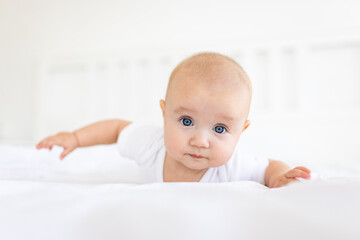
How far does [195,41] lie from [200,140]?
1.45 metres

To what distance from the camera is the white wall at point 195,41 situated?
5.60 feet

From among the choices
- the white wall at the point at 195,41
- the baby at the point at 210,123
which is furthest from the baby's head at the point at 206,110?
the white wall at the point at 195,41

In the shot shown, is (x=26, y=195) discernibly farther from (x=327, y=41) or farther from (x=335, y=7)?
(x=335, y=7)

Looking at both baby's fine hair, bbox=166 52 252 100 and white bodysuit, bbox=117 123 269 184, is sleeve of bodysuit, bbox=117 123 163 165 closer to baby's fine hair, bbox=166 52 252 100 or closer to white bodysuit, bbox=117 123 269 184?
white bodysuit, bbox=117 123 269 184

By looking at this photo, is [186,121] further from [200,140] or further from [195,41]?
[195,41]

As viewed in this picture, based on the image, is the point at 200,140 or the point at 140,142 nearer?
the point at 200,140

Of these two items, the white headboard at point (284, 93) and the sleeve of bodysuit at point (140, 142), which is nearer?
the sleeve of bodysuit at point (140, 142)

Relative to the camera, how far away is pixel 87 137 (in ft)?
3.00

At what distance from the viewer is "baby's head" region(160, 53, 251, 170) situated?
595 millimetres

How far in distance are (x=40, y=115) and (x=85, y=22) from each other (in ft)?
2.20

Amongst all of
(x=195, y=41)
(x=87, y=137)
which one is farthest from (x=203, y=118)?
(x=195, y=41)

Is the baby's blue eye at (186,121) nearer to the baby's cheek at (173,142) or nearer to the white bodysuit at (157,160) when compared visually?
the baby's cheek at (173,142)

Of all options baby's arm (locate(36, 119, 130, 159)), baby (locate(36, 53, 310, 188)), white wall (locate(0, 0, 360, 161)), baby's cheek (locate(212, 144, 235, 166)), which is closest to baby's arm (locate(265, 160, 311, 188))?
baby (locate(36, 53, 310, 188))

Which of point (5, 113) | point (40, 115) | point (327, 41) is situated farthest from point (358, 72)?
point (5, 113)
